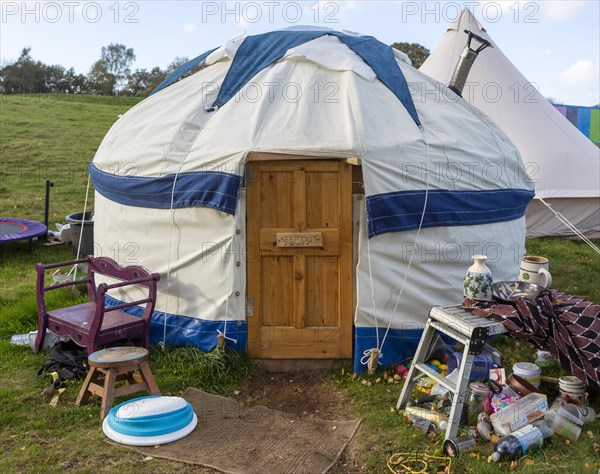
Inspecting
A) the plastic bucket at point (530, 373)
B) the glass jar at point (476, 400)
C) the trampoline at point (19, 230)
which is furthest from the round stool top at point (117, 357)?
the trampoline at point (19, 230)

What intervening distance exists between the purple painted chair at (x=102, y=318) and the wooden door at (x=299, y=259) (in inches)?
35.2

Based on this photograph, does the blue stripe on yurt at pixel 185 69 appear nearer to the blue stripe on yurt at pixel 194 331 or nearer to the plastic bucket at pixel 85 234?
the plastic bucket at pixel 85 234

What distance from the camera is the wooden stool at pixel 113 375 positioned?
4480 millimetres

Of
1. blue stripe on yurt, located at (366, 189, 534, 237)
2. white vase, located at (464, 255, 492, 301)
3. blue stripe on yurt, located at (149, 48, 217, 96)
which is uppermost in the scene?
blue stripe on yurt, located at (149, 48, 217, 96)

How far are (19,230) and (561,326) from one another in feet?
25.4

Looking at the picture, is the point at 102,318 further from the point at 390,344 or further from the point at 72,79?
the point at 72,79

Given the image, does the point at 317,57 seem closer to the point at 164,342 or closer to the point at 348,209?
the point at 348,209

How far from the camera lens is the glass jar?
440 centimetres

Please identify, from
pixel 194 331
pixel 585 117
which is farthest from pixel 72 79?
pixel 194 331

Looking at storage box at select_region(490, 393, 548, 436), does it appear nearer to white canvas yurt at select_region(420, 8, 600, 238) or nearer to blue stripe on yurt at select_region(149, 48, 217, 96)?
blue stripe on yurt at select_region(149, 48, 217, 96)

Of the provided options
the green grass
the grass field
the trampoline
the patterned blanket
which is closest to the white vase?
the patterned blanket

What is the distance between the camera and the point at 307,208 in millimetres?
5180

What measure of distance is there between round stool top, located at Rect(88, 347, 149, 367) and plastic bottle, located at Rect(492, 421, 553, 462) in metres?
2.49

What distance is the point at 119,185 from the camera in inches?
229
